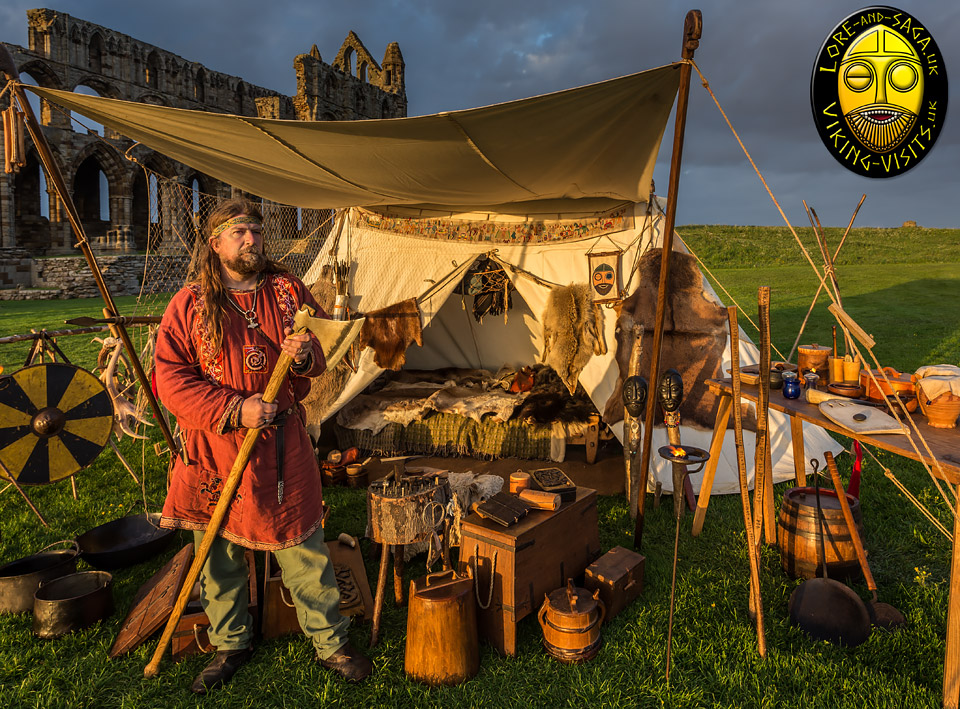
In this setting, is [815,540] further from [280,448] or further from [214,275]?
[214,275]

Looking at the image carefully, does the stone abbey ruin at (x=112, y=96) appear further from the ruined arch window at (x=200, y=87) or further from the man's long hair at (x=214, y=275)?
the man's long hair at (x=214, y=275)

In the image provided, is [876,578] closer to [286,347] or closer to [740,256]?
[286,347]

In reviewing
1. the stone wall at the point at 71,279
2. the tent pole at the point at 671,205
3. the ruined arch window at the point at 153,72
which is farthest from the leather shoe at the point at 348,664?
the ruined arch window at the point at 153,72

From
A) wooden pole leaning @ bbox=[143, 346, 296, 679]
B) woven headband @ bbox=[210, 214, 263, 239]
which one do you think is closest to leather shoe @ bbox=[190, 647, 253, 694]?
wooden pole leaning @ bbox=[143, 346, 296, 679]

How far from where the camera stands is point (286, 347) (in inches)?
77.2

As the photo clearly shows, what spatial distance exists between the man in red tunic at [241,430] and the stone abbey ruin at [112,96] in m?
16.6

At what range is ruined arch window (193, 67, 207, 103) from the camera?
2419cm

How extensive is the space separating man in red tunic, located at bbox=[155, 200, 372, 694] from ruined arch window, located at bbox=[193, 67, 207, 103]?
89.2 feet

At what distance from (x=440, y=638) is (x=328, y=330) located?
1304mm

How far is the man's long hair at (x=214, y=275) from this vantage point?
2033 millimetres

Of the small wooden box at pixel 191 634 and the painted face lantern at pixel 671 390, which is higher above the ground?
the painted face lantern at pixel 671 390

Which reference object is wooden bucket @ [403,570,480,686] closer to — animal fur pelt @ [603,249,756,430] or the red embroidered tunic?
the red embroidered tunic

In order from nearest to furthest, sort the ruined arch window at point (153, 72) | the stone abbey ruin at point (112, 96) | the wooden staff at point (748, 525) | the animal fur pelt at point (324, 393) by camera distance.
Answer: the wooden staff at point (748, 525) < the animal fur pelt at point (324, 393) < the stone abbey ruin at point (112, 96) < the ruined arch window at point (153, 72)

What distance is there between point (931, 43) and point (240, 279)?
2.63 metres
